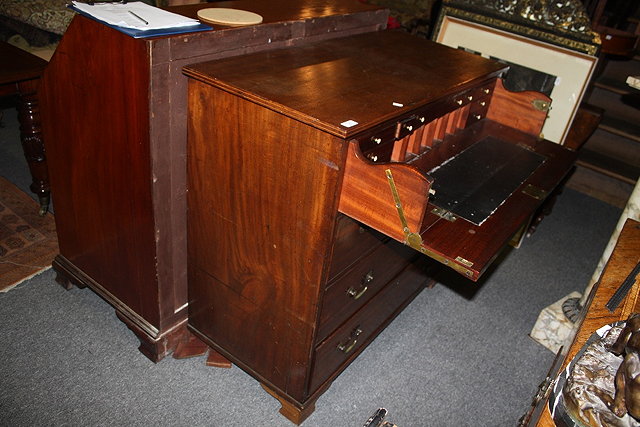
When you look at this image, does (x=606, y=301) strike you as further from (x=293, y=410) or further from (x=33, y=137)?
(x=33, y=137)

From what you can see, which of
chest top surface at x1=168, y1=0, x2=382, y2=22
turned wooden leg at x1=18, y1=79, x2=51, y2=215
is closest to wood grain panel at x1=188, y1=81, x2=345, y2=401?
chest top surface at x1=168, y1=0, x2=382, y2=22

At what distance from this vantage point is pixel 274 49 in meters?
1.77

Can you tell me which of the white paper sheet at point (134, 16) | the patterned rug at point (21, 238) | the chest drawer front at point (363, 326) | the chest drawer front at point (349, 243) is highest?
the white paper sheet at point (134, 16)

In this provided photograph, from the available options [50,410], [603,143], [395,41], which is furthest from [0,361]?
[603,143]

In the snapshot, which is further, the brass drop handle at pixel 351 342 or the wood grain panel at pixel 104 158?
the brass drop handle at pixel 351 342

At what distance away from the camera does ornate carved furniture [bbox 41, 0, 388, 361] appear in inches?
58.7

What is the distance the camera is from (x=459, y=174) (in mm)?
1763

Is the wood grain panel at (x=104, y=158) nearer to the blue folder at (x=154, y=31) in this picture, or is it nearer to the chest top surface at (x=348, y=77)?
the blue folder at (x=154, y=31)

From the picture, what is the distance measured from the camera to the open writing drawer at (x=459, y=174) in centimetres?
131

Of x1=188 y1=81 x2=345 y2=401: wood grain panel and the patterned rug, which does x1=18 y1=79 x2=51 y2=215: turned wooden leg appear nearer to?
the patterned rug

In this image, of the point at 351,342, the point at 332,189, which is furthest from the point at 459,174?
the point at 351,342

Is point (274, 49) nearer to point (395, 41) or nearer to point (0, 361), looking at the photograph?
point (395, 41)

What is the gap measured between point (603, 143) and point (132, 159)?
3.51 meters

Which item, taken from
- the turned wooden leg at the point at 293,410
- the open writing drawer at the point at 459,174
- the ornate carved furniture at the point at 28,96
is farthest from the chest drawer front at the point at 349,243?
the ornate carved furniture at the point at 28,96
